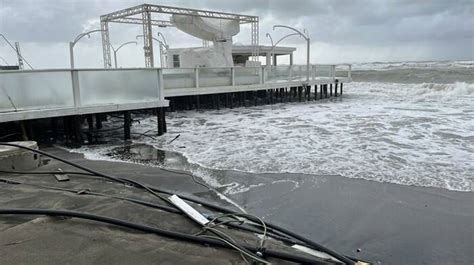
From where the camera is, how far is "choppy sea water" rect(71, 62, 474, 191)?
7840mm

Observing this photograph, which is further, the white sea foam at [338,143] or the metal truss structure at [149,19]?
the metal truss structure at [149,19]

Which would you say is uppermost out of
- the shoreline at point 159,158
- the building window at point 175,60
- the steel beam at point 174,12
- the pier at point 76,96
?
the steel beam at point 174,12

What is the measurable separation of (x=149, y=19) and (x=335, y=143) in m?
15.2

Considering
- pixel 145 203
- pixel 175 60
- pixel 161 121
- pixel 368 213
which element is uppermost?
pixel 175 60

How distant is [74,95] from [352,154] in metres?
7.11

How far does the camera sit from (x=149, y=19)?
864 inches

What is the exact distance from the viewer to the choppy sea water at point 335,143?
784 cm

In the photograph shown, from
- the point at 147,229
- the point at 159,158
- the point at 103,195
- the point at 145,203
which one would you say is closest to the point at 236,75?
the point at 159,158

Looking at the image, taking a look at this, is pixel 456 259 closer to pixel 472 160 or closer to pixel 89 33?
pixel 472 160

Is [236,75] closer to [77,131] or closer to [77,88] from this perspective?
[77,131]

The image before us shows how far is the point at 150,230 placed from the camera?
3.96m

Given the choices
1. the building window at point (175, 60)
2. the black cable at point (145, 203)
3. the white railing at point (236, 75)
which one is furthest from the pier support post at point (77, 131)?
the building window at point (175, 60)

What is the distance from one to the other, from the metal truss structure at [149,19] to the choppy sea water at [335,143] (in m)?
7.28

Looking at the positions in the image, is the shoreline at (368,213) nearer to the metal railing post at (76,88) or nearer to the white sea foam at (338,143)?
the white sea foam at (338,143)
